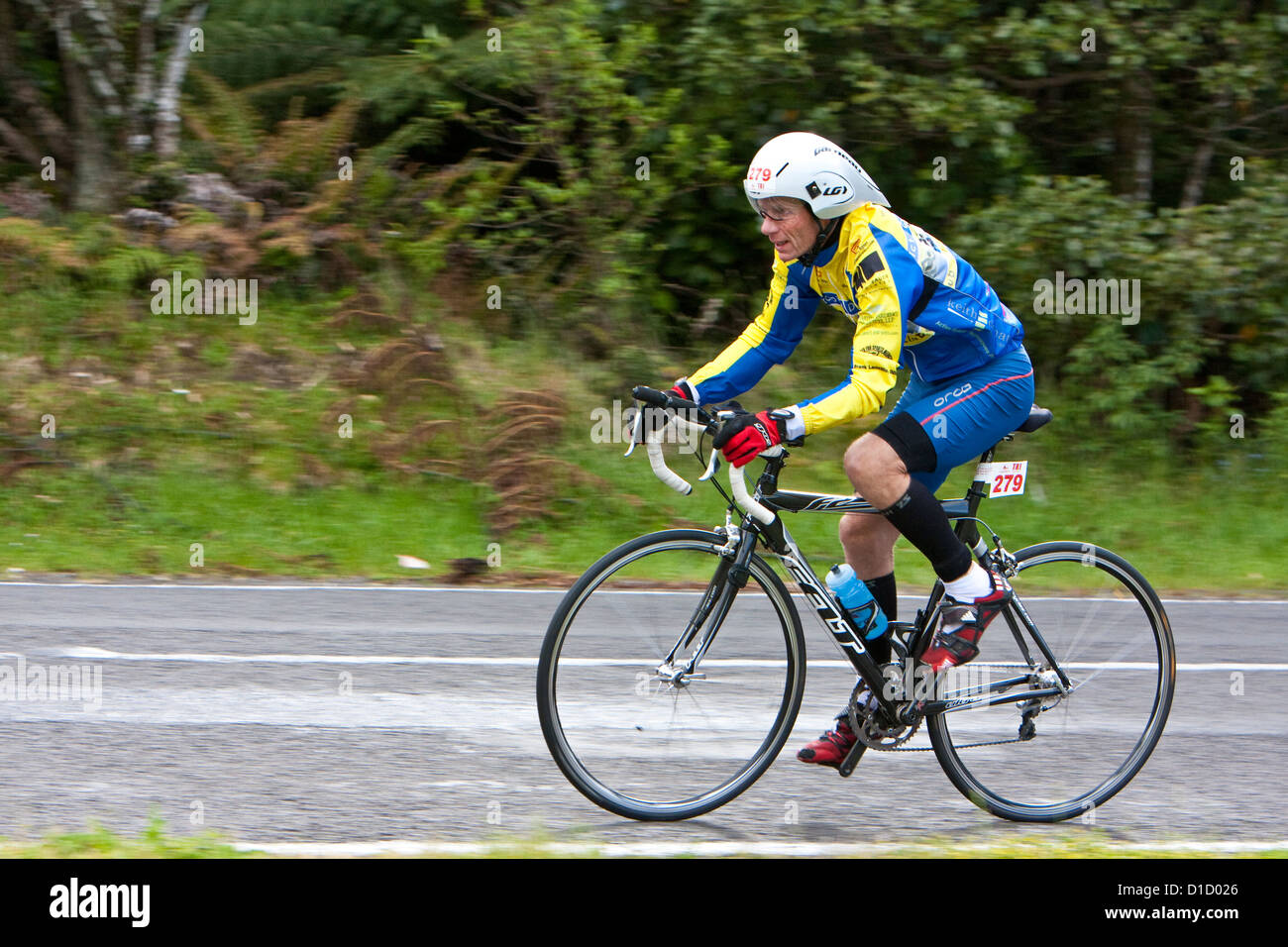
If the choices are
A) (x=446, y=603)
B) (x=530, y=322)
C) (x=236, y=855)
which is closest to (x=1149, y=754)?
(x=236, y=855)

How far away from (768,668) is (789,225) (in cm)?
140

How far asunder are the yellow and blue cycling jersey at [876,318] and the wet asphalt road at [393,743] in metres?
0.83

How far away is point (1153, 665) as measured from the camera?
191 inches

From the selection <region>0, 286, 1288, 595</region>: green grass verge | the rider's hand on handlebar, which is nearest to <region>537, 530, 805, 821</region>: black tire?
the rider's hand on handlebar

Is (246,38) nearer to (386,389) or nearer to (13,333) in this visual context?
(13,333)

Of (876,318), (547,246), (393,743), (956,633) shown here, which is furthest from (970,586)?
(547,246)

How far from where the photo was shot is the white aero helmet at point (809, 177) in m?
4.14

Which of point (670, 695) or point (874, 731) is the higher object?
point (670, 695)

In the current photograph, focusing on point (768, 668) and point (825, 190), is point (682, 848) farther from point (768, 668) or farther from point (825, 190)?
point (825, 190)

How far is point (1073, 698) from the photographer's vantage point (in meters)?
4.72

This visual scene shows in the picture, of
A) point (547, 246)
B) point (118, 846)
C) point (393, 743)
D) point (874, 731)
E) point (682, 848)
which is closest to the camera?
point (118, 846)

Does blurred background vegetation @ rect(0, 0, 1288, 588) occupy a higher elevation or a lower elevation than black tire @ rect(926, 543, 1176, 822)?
higher

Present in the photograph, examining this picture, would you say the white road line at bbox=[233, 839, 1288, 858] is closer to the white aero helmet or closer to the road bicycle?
the road bicycle

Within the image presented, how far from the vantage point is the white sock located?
443 cm
